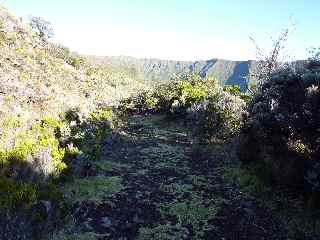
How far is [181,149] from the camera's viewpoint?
19.2 m

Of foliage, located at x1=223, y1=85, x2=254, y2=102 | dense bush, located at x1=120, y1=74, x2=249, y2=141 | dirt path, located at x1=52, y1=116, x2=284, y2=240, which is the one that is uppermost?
foliage, located at x1=223, y1=85, x2=254, y2=102

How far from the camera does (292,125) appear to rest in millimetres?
10320

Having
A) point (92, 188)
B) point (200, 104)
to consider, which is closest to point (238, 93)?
point (200, 104)

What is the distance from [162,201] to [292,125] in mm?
4088

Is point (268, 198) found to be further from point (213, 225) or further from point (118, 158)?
point (118, 158)

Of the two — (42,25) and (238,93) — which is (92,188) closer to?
(238,93)

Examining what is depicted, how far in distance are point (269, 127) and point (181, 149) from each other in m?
8.16

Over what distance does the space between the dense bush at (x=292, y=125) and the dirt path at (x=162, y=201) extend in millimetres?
1341

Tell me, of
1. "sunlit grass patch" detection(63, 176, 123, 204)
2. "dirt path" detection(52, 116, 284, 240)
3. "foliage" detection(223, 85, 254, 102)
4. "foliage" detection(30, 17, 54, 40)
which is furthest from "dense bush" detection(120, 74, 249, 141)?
"foliage" detection(30, 17, 54, 40)

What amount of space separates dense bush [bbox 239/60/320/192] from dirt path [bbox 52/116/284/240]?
52.8 inches

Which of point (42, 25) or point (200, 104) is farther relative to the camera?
point (42, 25)

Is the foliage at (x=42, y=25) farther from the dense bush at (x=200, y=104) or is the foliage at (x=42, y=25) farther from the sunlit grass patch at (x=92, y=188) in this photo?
the sunlit grass patch at (x=92, y=188)

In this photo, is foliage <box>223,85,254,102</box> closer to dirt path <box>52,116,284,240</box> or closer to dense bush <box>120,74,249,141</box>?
dense bush <box>120,74,249,141</box>

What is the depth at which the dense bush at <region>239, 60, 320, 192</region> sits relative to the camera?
9.80 meters
